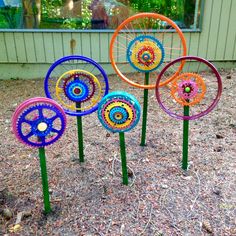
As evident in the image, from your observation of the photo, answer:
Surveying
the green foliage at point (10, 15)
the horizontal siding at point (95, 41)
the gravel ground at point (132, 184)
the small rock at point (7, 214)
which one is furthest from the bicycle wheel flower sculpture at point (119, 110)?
the green foliage at point (10, 15)

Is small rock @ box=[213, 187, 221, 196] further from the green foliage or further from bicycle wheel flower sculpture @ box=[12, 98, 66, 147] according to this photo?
the green foliage

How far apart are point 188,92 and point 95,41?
3.25 m

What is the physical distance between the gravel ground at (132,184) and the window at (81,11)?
7.26 ft

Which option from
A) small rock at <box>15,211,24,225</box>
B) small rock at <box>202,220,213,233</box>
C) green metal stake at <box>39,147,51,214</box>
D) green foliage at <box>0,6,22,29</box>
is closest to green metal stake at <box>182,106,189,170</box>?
small rock at <box>202,220,213,233</box>

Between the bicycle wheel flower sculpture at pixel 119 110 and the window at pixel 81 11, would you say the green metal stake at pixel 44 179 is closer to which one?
the bicycle wheel flower sculpture at pixel 119 110

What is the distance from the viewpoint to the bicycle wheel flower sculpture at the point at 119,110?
2381 mm

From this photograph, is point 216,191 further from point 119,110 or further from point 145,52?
point 145,52

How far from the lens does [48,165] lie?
3146 millimetres

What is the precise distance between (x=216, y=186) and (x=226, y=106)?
1821 mm

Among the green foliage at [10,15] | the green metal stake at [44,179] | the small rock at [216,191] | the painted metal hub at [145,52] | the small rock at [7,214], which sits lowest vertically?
the small rock at [7,214]

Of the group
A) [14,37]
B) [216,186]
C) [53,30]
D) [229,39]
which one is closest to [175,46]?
[229,39]

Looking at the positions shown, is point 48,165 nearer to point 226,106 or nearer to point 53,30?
point 226,106

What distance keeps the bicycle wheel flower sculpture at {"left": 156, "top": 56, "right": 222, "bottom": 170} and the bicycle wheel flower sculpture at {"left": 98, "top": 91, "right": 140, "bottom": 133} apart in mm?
349

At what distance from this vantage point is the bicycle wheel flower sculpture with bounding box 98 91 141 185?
2381 mm
